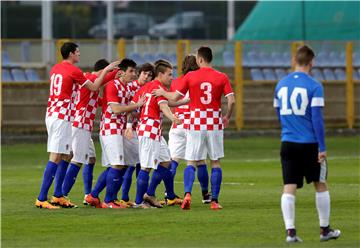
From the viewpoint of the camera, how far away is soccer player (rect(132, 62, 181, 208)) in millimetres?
16375

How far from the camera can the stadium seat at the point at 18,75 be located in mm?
34031

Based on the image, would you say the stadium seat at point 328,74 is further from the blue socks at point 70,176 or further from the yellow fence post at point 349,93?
the blue socks at point 70,176

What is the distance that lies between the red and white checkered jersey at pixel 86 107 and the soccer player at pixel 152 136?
95 cm

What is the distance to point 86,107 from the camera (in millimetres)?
17422

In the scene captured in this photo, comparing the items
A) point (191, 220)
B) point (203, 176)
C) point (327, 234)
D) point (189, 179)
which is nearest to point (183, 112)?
point (203, 176)

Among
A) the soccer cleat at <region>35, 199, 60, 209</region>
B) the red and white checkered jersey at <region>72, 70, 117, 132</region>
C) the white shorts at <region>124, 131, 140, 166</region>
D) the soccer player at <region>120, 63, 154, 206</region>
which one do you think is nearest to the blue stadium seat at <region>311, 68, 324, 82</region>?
the red and white checkered jersey at <region>72, 70, 117, 132</region>

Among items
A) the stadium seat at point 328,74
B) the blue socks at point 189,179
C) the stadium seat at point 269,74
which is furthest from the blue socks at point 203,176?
the stadium seat at point 328,74

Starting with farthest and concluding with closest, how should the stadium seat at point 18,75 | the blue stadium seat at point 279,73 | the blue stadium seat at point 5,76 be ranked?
the blue stadium seat at point 279,73, the stadium seat at point 18,75, the blue stadium seat at point 5,76

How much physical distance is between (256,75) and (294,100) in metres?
23.4

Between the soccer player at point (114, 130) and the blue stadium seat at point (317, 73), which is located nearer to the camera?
the soccer player at point (114, 130)

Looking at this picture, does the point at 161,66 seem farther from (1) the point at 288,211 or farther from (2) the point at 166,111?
(1) the point at 288,211

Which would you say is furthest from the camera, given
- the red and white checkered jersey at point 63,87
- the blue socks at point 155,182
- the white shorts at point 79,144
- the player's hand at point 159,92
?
the white shorts at point 79,144

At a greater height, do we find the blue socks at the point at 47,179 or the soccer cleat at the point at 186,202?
the blue socks at the point at 47,179

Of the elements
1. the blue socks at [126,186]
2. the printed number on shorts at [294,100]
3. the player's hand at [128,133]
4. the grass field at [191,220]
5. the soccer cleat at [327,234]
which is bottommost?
the grass field at [191,220]
